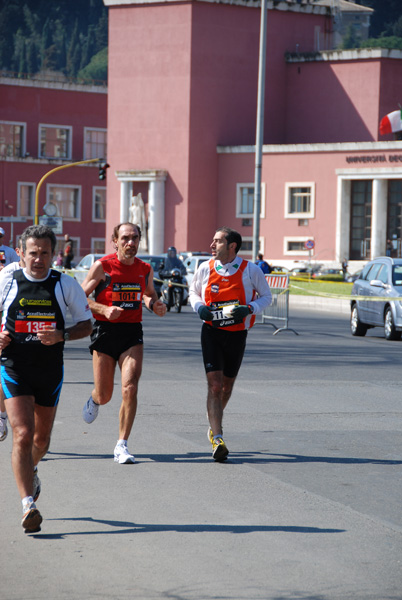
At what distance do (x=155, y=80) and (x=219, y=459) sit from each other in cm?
5965

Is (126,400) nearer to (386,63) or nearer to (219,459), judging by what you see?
(219,459)

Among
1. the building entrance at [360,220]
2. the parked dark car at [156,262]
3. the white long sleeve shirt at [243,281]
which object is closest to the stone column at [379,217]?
the building entrance at [360,220]

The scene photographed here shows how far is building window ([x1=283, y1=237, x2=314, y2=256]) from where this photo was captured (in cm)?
6337

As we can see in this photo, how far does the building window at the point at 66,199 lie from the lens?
81875mm

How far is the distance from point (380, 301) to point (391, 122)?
4139 centimetres

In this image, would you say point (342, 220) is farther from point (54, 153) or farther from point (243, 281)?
point (243, 281)

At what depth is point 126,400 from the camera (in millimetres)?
9367

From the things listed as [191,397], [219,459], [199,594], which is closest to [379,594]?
[199,594]

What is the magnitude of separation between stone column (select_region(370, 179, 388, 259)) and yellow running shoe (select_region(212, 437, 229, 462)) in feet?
173

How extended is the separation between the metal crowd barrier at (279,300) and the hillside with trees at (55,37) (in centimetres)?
14954

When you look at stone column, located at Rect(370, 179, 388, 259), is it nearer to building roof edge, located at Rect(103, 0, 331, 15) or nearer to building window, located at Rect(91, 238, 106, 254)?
building roof edge, located at Rect(103, 0, 331, 15)

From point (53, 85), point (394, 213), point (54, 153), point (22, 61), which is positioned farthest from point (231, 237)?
point (22, 61)

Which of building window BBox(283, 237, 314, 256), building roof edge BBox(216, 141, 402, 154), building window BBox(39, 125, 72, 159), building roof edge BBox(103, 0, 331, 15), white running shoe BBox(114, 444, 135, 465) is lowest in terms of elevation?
building window BBox(283, 237, 314, 256)

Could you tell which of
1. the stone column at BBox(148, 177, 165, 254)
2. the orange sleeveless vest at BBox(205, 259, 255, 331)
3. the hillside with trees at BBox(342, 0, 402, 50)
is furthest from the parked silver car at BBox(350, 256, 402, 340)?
the hillside with trees at BBox(342, 0, 402, 50)
